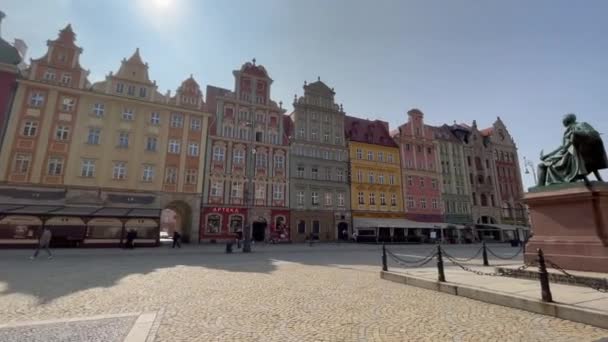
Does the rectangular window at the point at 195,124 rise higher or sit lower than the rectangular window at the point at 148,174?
higher

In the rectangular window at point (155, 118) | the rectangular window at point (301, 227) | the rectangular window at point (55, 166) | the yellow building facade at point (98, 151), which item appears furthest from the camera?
the rectangular window at point (301, 227)

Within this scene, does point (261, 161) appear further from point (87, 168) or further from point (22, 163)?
point (22, 163)

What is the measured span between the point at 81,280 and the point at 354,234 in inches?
1205

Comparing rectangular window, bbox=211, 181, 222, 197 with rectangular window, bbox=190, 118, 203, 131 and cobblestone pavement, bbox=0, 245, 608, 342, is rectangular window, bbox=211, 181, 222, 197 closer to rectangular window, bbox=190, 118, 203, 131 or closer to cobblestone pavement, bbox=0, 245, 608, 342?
rectangular window, bbox=190, 118, 203, 131

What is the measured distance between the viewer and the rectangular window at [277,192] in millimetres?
34138

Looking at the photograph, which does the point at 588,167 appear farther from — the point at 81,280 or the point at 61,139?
the point at 61,139

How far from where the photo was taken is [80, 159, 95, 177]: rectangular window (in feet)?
88.1

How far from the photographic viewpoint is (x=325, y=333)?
4.46m

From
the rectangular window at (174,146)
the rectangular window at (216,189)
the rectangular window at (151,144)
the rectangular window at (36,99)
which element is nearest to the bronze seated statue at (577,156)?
the rectangular window at (216,189)

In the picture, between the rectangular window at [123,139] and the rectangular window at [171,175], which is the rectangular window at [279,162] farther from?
the rectangular window at [123,139]

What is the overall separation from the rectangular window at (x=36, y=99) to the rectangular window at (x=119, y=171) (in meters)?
8.37

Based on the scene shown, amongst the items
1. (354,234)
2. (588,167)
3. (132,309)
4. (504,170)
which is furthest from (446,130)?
(132,309)

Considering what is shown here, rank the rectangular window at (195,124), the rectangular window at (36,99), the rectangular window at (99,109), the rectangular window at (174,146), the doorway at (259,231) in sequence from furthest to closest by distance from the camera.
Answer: the doorway at (259,231), the rectangular window at (195,124), the rectangular window at (174,146), the rectangular window at (99,109), the rectangular window at (36,99)

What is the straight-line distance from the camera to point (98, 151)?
27.8 meters
